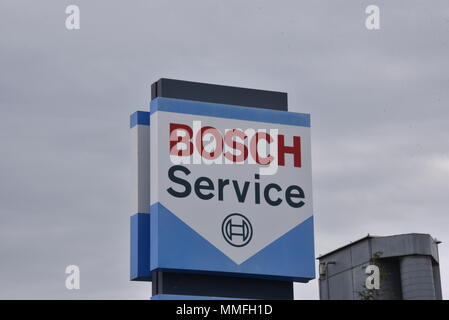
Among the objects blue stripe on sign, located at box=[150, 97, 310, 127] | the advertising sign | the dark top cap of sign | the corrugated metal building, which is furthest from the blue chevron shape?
the corrugated metal building

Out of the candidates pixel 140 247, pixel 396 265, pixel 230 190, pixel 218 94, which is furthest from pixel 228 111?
pixel 396 265

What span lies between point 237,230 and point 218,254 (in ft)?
4.22

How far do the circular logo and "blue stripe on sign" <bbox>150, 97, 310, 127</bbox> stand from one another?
3764mm

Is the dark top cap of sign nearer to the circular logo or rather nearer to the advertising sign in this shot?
the advertising sign

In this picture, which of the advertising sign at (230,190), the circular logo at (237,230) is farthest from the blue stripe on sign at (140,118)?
the circular logo at (237,230)

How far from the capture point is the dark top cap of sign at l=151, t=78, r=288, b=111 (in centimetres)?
3797

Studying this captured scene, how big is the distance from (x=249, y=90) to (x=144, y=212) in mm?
6371

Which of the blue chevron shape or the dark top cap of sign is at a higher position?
the dark top cap of sign

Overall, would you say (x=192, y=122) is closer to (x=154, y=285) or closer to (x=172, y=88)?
(x=172, y=88)

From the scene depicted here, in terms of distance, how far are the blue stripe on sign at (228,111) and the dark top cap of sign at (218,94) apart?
494 mm

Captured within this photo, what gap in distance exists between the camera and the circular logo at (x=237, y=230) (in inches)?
1462

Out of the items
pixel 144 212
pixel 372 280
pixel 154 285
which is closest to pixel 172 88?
pixel 144 212

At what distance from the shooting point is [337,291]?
5422 cm

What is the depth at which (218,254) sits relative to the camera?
3662 centimetres
